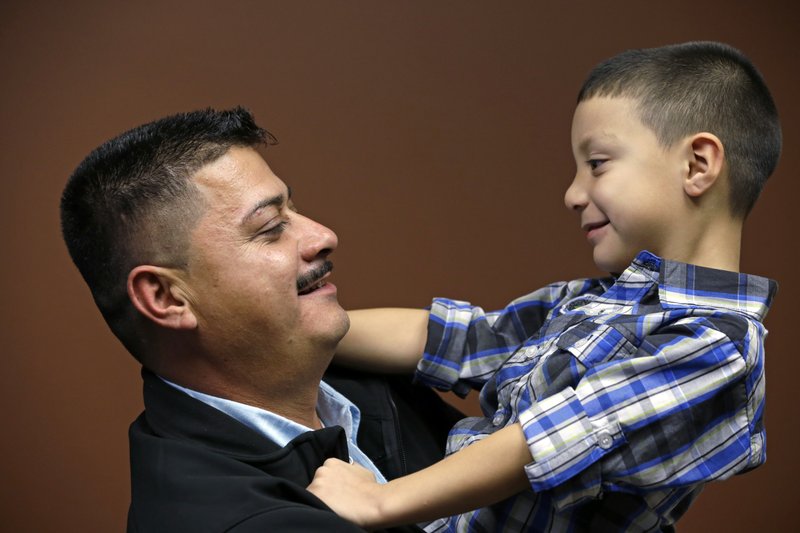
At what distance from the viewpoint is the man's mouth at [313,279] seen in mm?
1569

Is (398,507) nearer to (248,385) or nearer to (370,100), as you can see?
(248,385)

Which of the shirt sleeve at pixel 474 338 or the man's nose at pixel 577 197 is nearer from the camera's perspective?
the man's nose at pixel 577 197

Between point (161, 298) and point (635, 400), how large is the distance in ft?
2.15

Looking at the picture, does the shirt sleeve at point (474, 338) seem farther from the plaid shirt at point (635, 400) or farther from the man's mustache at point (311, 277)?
the man's mustache at point (311, 277)

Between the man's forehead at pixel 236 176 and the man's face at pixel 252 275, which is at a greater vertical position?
the man's forehead at pixel 236 176

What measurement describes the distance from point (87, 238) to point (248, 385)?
31 cm

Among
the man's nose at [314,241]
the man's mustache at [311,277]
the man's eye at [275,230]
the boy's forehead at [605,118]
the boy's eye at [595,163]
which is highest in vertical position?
the boy's forehead at [605,118]

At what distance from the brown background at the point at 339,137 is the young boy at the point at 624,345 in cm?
95

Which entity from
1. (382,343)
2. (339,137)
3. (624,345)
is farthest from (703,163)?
(339,137)

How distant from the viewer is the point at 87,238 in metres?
1.57

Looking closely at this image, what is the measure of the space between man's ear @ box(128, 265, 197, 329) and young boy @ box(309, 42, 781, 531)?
30 centimetres

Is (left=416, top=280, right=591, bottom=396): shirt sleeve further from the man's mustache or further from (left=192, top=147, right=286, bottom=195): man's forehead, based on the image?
(left=192, top=147, right=286, bottom=195): man's forehead

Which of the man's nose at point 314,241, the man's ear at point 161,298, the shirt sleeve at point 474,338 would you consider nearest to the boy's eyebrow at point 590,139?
the shirt sleeve at point 474,338

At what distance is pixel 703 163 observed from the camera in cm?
157
